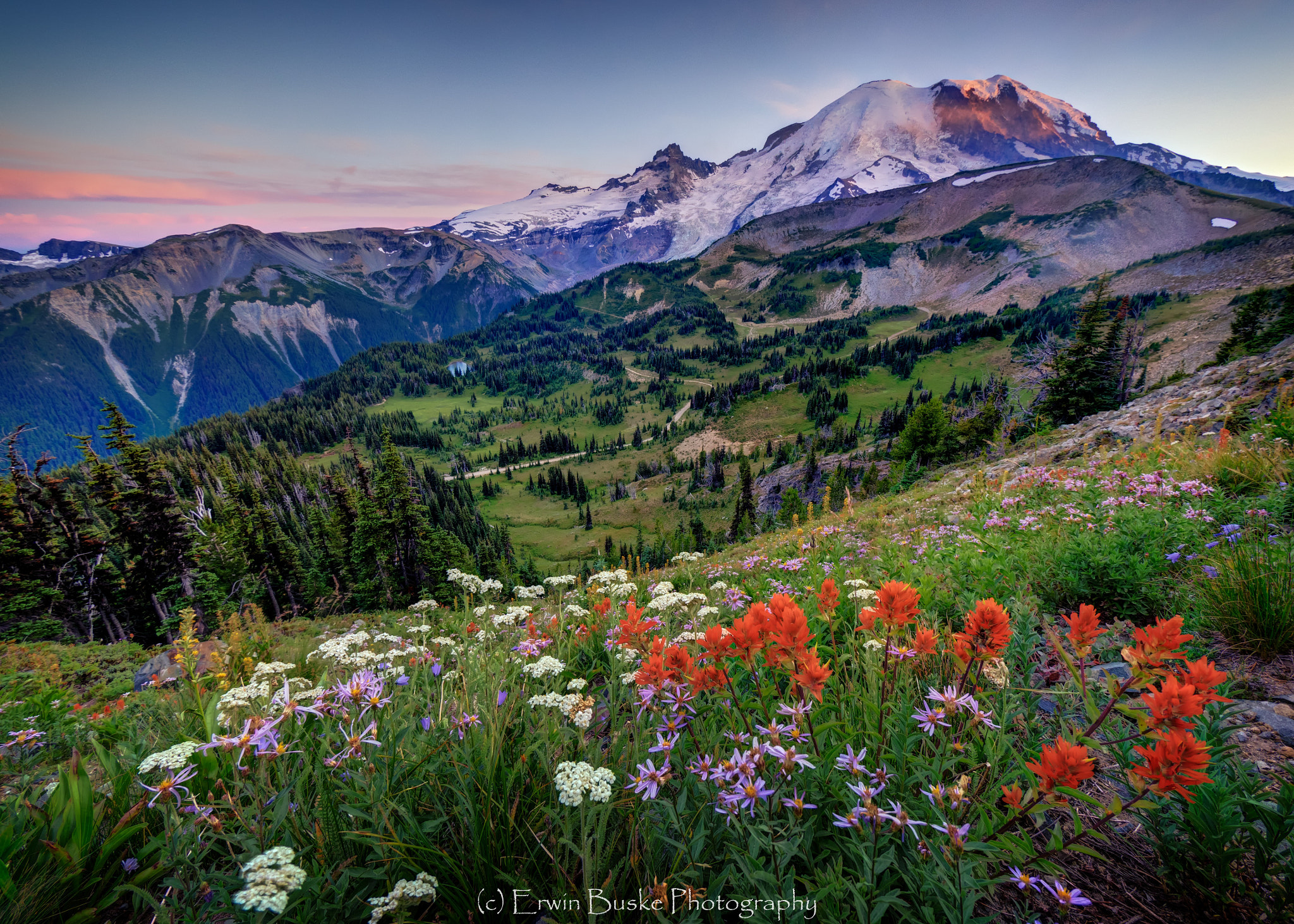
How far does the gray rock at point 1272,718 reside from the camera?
9.33 ft

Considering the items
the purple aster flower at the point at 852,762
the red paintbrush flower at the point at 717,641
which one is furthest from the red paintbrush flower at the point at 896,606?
the red paintbrush flower at the point at 717,641

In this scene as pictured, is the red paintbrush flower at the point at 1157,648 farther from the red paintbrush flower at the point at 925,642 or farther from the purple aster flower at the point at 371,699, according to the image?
the purple aster flower at the point at 371,699

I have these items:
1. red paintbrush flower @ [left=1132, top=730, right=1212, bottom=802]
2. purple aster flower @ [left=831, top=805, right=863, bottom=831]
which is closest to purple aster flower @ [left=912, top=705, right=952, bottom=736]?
purple aster flower @ [left=831, top=805, right=863, bottom=831]

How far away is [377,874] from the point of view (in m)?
2.20

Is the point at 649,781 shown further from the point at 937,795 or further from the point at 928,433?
the point at 928,433

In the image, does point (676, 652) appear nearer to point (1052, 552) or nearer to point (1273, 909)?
point (1273, 909)

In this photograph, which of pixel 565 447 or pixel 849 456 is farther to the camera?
pixel 565 447

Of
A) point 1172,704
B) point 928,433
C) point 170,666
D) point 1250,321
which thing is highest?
point 1250,321

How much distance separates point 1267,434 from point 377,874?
13838mm

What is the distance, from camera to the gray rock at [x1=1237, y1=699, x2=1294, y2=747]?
9.33 ft

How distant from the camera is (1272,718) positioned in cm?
298

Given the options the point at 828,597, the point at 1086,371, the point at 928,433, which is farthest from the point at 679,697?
the point at 928,433

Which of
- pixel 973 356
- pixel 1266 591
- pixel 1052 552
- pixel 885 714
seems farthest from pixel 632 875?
pixel 973 356

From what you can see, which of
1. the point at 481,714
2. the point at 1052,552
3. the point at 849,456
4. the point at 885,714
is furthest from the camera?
the point at 849,456
